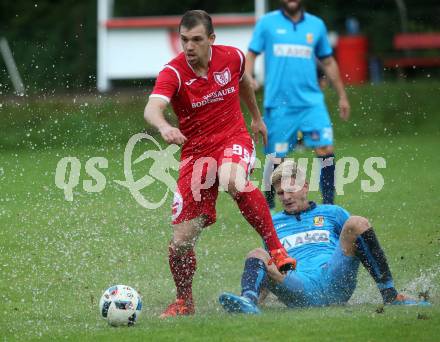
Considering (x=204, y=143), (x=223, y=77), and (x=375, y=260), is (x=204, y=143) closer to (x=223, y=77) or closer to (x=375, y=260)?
(x=223, y=77)

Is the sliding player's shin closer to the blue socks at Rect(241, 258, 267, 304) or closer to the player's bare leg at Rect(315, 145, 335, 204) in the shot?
the blue socks at Rect(241, 258, 267, 304)

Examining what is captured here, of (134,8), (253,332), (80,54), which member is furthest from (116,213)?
(134,8)

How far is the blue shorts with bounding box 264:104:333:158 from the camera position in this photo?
1153cm

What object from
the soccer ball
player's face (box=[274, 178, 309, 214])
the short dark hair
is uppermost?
the short dark hair

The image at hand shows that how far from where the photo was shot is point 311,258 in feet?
27.7

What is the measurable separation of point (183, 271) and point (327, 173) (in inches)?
134

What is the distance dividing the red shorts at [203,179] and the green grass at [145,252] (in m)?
0.75

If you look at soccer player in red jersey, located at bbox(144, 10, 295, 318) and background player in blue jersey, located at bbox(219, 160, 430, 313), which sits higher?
soccer player in red jersey, located at bbox(144, 10, 295, 318)

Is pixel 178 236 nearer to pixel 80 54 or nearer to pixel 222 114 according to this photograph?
pixel 222 114

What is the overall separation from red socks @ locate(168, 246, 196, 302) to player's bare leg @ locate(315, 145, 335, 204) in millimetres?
3221

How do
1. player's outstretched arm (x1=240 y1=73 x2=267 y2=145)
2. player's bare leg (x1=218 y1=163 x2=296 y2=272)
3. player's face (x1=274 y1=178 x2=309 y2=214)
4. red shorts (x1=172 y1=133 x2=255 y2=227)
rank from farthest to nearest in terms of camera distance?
player's outstretched arm (x1=240 y1=73 x2=267 y2=145)
player's face (x1=274 y1=178 x2=309 y2=214)
red shorts (x1=172 y1=133 x2=255 y2=227)
player's bare leg (x1=218 y1=163 x2=296 y2=272)

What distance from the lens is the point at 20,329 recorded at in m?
7.49

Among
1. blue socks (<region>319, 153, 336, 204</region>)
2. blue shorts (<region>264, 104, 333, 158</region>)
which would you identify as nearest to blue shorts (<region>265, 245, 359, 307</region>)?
blue socks (<region>319, 153, 336, 204</region>)

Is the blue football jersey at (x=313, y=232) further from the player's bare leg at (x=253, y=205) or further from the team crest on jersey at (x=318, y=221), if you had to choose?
the player's bare leg at (x=253, y=205)
